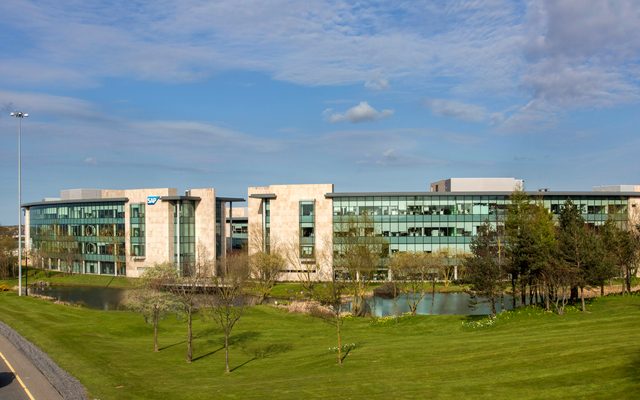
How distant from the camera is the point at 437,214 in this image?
100875 mm

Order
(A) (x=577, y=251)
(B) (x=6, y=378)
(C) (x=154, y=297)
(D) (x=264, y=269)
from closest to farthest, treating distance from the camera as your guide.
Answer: (B) (x=6, y=378) → (C) (x=154, y=297) → (A) (x=577, y=251) → (D) (x=264, y=269)

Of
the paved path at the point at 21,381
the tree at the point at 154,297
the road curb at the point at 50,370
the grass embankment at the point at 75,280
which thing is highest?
the tree at the point at 154,297

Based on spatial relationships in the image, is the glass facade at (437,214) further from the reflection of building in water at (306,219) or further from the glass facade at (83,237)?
the glass facade at (83,237)

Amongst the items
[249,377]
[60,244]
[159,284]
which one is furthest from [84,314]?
[60,244]

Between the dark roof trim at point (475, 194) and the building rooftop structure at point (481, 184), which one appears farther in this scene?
the building rooftop structure at point (481, 184)

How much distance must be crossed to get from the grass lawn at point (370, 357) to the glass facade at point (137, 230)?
58.2 m


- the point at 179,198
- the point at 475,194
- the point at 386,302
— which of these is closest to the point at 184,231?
the point at 179,198

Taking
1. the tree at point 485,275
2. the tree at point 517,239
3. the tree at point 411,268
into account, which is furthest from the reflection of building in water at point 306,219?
the tree at point 485,275

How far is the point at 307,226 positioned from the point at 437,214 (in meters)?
22.4

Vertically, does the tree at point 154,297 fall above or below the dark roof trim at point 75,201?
below

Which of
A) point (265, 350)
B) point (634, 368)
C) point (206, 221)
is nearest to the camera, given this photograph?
point (634, 368)

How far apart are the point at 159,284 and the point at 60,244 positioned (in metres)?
92.4

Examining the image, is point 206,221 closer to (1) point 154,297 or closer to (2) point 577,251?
(1) point 154,297

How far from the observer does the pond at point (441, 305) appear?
213ft
